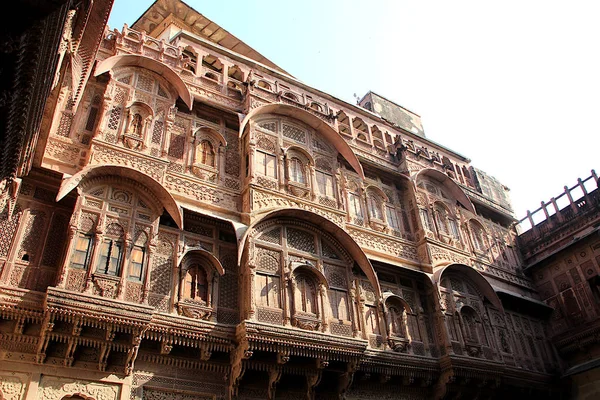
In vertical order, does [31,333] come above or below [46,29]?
below

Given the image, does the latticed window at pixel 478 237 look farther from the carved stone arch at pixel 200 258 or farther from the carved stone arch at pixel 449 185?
the carved stone arch at pixel 200 258

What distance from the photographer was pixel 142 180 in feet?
31.7

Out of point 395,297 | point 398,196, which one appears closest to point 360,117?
point 398,196

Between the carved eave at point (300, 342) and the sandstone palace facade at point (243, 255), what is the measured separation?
29 millimetres

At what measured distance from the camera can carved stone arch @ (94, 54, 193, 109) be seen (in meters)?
11.1

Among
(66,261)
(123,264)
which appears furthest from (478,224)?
(66,261)

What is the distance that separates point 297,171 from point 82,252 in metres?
5.47

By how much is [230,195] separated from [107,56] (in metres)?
4.07

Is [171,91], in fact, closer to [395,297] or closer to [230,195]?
[230,195]

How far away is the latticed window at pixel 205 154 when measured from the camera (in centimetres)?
1141

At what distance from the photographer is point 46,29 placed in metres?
4.82

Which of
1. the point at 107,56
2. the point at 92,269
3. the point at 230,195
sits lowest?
the point at 92,269

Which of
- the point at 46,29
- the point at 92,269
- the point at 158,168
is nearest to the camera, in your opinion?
the point at 46,29

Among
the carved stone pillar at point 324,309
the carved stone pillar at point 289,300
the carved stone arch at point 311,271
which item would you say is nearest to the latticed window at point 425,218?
the carved stone arch at point 311,271
